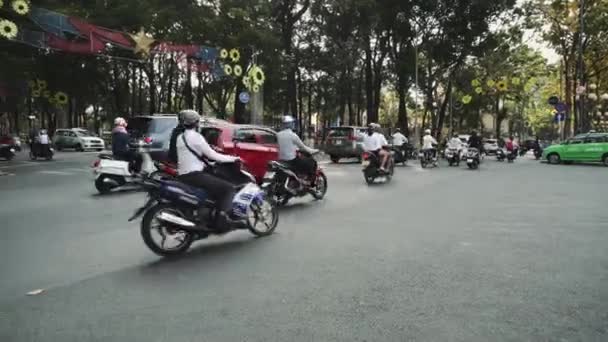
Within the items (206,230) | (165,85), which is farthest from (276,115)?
(206,230)

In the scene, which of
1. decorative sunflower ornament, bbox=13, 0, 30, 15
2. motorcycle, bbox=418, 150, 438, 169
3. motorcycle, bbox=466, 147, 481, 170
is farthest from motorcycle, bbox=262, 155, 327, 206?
motorcycle, bbox=466, 147, 481, 170

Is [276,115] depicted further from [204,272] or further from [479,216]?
[204,272]

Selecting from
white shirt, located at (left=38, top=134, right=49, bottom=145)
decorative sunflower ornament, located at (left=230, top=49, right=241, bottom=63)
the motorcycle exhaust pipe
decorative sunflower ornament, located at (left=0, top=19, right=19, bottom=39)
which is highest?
decorative sunflower ornament, located at (left=230, top=49, right=241, bottom=63)

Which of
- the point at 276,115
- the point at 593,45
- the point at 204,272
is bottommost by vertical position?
the point at 204,272

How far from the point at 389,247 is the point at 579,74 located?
2858 cm

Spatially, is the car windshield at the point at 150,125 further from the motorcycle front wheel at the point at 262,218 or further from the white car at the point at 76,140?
the white car at the point at 76,140

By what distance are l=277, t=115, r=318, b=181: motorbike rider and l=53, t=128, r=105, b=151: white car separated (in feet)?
99.7

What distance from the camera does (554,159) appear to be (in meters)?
27.0

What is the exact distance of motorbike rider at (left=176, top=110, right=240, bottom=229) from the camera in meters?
6.24

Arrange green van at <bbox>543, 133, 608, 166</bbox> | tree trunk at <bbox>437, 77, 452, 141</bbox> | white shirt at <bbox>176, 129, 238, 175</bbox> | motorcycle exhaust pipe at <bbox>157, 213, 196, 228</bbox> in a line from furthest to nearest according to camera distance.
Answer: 1. tree trunk at <bbox>437, 77, 452, 141</bbox>
2. green van at <bbox>543, 133, 608, 166</bbox>
3. white shirt at <bbox>176, 129, 238, 175</bbox>
4. motorcycle exhaust pipe at <bbox>157, 213, 196, 228</bbox>

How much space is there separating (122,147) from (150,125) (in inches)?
39.1

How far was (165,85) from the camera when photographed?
43.8 m

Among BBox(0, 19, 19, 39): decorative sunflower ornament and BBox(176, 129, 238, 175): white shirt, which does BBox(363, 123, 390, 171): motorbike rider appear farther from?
BBox(0, 19, 19, 39): decorative sunflower ornament

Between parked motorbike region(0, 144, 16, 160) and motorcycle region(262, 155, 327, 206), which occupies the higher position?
parked motorbike region(0, 144, 16, 160)
